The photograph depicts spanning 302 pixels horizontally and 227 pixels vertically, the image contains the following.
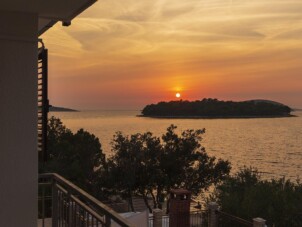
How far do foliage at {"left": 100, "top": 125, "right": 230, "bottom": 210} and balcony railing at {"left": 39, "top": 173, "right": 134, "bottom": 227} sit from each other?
73.6 ft

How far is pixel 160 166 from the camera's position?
26922mm

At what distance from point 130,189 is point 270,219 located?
1209cm

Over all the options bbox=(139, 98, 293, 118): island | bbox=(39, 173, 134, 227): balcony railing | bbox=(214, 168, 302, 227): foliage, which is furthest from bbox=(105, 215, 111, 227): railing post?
bbox=(139, 98, 293, 118): island

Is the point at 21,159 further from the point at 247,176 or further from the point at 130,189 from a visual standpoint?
the point at 130,189

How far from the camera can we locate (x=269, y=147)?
60.8m

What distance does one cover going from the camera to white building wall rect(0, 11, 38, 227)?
2.46 metres

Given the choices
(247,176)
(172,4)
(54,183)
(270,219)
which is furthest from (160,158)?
(54,183)

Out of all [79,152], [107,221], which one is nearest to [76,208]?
[107,221]

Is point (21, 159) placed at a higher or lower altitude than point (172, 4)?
lower

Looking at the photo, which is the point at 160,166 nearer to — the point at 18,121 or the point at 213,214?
the point at 213,214

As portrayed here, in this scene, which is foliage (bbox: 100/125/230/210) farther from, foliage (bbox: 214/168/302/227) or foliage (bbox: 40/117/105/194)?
foliage (bbox: 214/168/302/227)

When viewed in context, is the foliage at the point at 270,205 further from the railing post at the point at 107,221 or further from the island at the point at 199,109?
the island at the point at 199,109

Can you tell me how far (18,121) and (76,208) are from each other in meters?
0.68

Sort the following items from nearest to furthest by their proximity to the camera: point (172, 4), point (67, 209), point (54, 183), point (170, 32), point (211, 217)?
point (67, 209), point (54, 183), point (211, 217), point (172, 4), point (170, 32)
